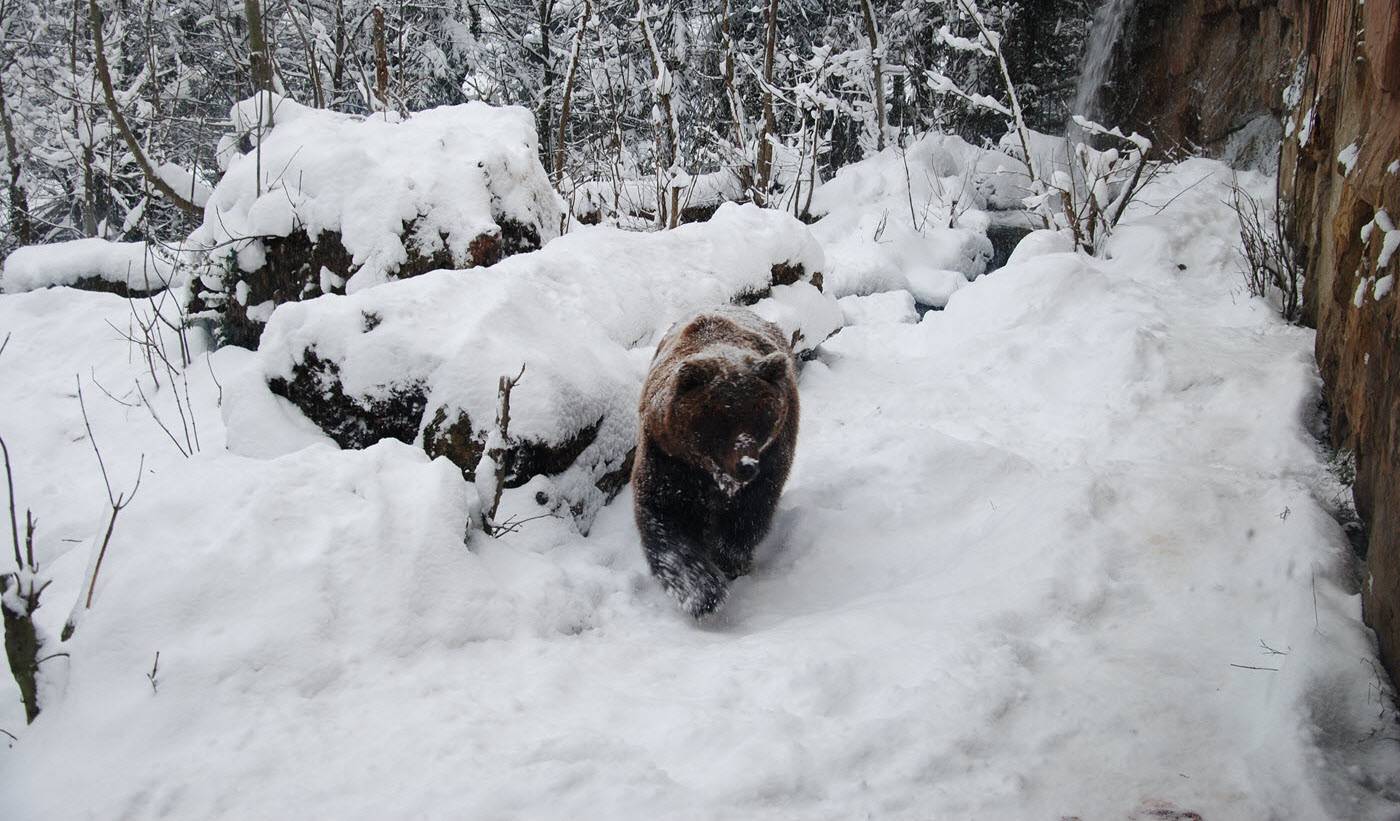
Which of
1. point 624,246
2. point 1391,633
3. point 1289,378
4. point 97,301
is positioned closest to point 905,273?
point 624,246

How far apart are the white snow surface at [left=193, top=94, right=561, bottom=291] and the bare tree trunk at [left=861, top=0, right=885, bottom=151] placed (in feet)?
23.9

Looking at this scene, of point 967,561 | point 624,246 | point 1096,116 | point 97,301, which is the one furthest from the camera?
point 1096,116

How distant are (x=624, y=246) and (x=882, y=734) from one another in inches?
158

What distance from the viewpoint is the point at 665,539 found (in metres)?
3.62

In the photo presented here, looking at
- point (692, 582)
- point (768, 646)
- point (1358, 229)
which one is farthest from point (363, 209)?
point (1358, 229)

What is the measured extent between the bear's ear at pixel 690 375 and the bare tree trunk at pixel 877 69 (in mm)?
9608

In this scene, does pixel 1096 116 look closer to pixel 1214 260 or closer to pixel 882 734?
pixel 1214 260

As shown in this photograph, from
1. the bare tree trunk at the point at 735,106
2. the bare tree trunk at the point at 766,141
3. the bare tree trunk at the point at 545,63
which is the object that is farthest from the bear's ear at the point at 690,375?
the bare tree trunk at the point at 545,63

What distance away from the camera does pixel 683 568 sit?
3.44m

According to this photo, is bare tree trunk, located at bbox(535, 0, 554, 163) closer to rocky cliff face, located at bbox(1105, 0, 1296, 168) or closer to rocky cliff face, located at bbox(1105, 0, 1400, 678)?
rocky cliff face, located at bbox(1105, 0, 1296, 168)

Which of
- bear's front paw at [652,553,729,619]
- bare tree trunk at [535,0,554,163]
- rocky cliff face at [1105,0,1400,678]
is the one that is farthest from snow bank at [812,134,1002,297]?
bear's front paw at [652,553,729,619]

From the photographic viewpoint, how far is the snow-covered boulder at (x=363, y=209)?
534 centimetres

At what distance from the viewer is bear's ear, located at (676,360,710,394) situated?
11.3 feet

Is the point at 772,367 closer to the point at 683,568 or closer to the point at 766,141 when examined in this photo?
the point at 683,568
